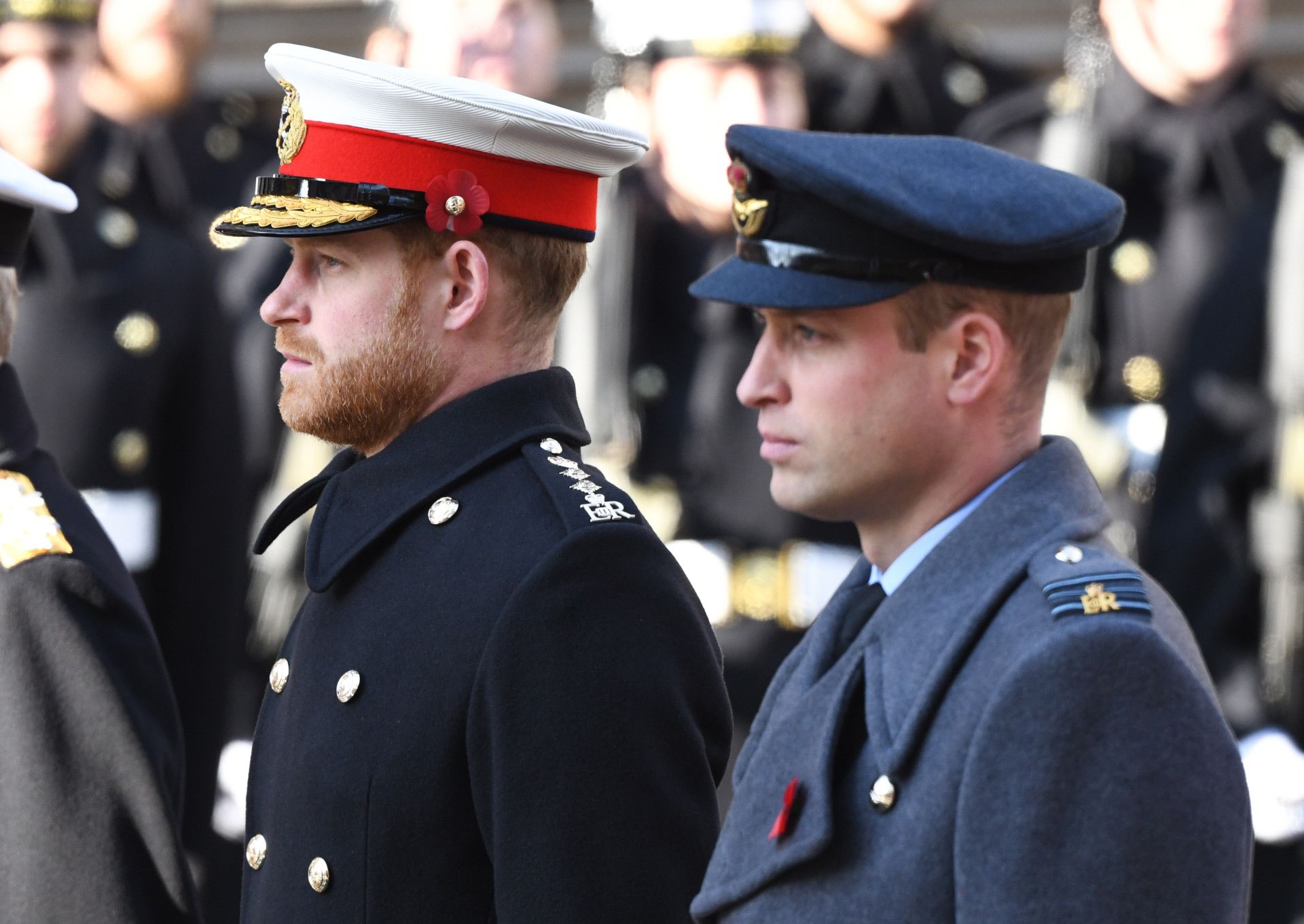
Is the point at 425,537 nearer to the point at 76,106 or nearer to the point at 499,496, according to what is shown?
the point at 499,496

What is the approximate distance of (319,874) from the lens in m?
2.35

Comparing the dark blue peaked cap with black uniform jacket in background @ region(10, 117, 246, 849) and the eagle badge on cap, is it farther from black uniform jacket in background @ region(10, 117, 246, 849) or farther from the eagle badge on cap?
black uniform jacket in background @ region(10, 117, 246, 849)

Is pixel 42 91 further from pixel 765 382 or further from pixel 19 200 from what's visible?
pixel 765 382

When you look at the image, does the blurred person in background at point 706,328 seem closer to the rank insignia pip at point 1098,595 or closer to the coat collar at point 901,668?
the coat collar at point 901,668

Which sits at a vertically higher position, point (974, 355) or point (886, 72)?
point (974, 355)

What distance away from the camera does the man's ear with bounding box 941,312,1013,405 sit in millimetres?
2049

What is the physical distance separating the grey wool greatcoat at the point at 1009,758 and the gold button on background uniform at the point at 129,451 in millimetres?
3358

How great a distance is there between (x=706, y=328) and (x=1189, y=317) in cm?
153

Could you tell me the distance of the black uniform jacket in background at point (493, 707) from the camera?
2.26m

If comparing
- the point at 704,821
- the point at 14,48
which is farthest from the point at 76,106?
the point at 704,821

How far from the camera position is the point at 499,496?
2469 mm

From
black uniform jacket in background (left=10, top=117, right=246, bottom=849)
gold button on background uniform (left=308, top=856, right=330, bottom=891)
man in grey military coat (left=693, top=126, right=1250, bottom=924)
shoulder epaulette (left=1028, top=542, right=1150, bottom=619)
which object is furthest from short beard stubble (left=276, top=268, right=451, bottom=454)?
black uniform jacket in background (left=10, top=117, right=246, bottom=849)

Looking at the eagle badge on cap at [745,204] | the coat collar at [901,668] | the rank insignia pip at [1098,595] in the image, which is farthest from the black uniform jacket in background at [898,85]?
the rank insignia pip at [1098,595]

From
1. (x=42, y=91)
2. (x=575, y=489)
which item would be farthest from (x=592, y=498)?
(x=42, y=91)
